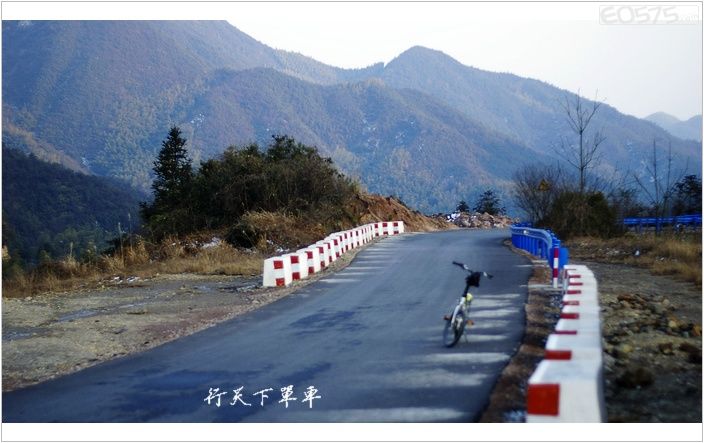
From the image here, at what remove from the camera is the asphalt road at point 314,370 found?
7.00 m

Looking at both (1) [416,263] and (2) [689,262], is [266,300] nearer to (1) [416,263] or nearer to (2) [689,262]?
(1) [416,263]

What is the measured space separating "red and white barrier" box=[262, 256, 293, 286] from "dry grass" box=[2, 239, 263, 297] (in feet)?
11.7

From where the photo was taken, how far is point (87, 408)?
7.46 meters

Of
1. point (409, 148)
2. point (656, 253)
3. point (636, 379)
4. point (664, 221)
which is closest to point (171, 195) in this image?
point (664, 221)

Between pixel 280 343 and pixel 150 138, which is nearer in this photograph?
pixel 280 343

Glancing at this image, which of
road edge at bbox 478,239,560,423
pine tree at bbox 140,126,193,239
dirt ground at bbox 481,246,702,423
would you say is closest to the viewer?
road edge at bbox 478,239,560,423

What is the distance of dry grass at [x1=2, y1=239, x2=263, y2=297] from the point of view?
20625 mm

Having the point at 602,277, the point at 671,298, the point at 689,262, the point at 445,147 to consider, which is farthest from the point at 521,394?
the point at 445,147

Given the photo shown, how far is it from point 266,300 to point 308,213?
18.3 m

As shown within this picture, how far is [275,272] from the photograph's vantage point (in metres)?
17.6

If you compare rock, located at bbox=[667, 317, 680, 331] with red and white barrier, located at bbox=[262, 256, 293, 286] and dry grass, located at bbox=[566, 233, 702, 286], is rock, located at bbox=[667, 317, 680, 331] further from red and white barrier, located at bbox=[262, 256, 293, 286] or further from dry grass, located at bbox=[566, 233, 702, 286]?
red and white barrier, located at bbox=[262, 256, 293, 286]

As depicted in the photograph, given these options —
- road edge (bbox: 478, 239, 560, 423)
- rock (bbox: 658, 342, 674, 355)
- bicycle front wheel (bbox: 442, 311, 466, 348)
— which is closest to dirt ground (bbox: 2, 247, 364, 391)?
bicycle front wheel (bbox: 442, 311, 466, 348)

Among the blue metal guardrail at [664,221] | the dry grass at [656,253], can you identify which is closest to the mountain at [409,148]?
the blue metal guardrail at [664,221]

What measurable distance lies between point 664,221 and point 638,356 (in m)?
22.0
